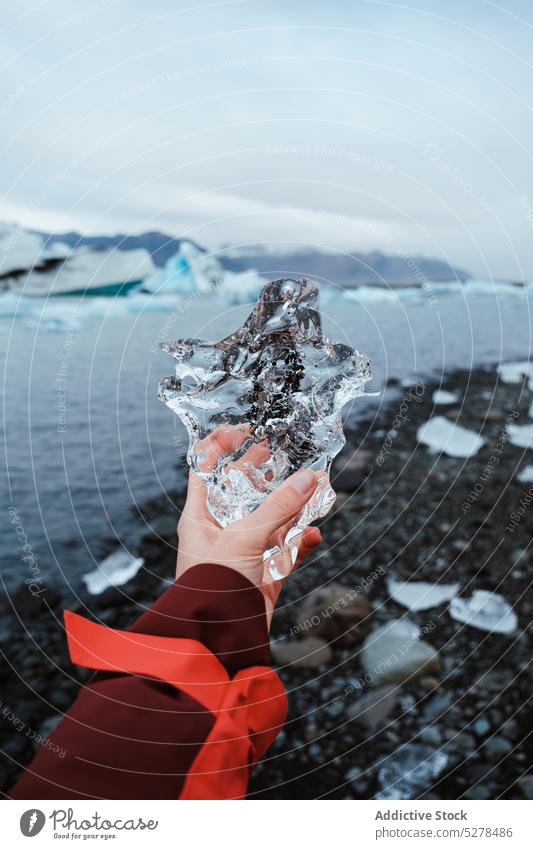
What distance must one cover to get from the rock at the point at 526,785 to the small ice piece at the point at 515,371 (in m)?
2.32

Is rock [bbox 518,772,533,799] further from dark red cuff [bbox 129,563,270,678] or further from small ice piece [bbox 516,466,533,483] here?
small ice piece [bbox 516,466,533,483]

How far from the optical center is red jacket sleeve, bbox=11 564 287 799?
0.66 metres

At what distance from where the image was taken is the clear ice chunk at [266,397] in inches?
37.6

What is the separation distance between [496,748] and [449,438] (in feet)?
4.90

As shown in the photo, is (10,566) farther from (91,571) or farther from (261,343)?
(261,343)

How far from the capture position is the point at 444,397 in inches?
119

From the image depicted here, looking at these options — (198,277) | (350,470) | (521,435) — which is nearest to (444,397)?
(521,435)

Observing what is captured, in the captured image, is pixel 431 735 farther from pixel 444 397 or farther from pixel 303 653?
pixel 444 397

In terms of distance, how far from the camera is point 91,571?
6.36 feet

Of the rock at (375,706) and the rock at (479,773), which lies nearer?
the rock at (479,773)

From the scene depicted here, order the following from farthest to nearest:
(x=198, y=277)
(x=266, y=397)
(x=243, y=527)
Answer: (x=198, y=277)
(x=266, y=397)
(x=243, y=527)

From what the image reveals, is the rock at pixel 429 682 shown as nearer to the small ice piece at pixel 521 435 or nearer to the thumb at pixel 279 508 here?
the thumb at pixel 279 508

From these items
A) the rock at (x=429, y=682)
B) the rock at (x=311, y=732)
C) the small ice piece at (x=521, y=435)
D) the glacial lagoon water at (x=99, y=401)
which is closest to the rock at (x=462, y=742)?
the rock at (x=429, y=682)

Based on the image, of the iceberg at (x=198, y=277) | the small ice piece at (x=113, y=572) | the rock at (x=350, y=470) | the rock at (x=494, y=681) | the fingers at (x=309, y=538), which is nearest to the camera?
the fingers at (x=309, y=538)
